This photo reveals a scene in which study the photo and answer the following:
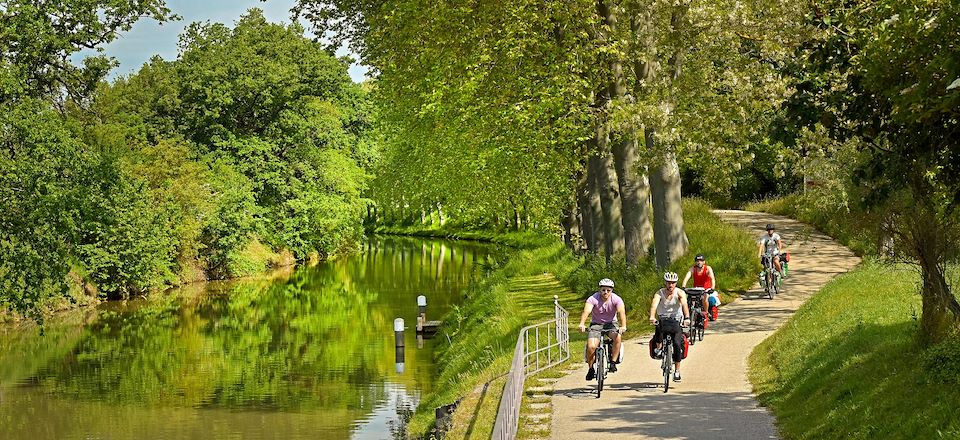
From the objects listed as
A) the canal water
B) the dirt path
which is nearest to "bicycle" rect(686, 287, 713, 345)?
the dirt path

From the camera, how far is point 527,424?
15.3 meters

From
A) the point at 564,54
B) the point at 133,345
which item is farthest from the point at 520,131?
the point at 133,345

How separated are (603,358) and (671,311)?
1.30 m

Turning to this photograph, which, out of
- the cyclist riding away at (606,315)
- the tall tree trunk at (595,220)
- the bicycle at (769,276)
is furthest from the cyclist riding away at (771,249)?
the tall tree trunk at (595,220)

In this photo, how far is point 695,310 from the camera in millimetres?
22391

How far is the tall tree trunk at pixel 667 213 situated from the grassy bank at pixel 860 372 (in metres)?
6.81

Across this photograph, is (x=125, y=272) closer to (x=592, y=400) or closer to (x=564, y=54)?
(x=564, y=54)

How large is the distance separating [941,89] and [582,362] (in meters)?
11.0

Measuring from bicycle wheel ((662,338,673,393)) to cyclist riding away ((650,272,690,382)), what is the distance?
98 millimetres

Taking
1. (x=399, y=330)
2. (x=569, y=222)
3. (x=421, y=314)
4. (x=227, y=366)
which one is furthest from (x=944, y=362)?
Answer: (x=569, y=222)

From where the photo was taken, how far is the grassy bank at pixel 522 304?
70.2ft

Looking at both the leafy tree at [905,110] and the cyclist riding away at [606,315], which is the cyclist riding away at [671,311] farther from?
the leafy tree at [905,110]

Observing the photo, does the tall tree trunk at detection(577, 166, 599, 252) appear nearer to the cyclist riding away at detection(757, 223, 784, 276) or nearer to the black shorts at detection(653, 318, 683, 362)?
the cyclist riding away at detection(757, 223, 784, 276)

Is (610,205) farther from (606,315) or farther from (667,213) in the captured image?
(606,315)
